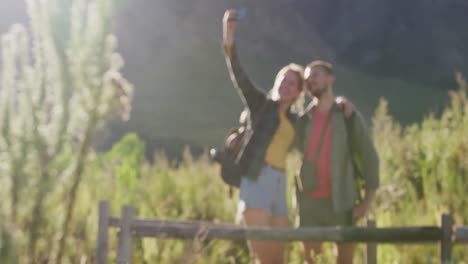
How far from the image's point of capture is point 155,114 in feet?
127

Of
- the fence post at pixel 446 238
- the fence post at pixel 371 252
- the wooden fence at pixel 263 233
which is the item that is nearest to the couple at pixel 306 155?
the wooden fence at pixel 263 233

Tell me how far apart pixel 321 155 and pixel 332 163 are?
0.09m

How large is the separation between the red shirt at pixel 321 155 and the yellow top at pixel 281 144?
0.20 metres

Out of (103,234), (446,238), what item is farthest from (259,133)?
(446,238)

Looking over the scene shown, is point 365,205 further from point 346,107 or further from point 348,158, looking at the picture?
point 346,107

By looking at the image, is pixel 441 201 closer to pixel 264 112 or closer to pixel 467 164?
pixel 467 164

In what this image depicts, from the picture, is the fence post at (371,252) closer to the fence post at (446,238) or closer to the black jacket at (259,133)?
the black jacket at (259,133)

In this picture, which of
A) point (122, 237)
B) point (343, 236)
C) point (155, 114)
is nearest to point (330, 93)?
point (343, 236)

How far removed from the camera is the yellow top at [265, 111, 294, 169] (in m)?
4.18

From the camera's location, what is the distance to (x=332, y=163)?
3967 mm

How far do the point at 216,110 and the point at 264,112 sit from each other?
43375 mm

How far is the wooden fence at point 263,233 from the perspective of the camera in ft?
11.5

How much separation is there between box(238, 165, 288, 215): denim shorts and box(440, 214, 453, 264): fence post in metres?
1.00

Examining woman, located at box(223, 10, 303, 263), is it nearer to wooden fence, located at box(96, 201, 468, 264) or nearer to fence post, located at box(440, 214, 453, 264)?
wooden fence, located at box(96, 201, 468, 264)
